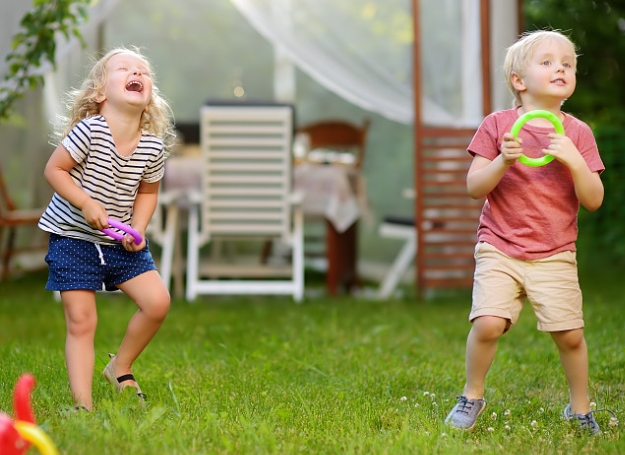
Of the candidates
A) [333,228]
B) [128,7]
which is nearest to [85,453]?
[333,228]

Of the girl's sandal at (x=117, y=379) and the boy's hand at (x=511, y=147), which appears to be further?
the girl's sandal at (x=117, y=379)

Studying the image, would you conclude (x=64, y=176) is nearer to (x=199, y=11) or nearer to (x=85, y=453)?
(x=85, y=453)

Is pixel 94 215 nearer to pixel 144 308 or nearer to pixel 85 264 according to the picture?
pixel 85 264

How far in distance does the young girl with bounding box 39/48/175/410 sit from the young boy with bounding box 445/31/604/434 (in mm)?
886

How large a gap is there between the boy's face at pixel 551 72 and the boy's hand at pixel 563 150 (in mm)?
143

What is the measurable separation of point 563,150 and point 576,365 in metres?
0.57

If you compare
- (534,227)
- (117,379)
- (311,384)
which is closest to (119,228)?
(117,379)

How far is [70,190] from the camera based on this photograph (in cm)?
252

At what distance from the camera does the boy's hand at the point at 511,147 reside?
2.30 meters

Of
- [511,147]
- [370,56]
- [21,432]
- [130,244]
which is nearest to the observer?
[21,432]

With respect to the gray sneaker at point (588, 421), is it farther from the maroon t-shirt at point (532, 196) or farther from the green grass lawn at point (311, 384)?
the maroon t-shirt at point (532, 196)

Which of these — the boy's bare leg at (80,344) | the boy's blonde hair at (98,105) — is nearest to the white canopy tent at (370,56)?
the boy's blonde hair at (98,105)

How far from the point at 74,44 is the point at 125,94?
3963mm

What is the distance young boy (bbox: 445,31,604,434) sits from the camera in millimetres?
2436
